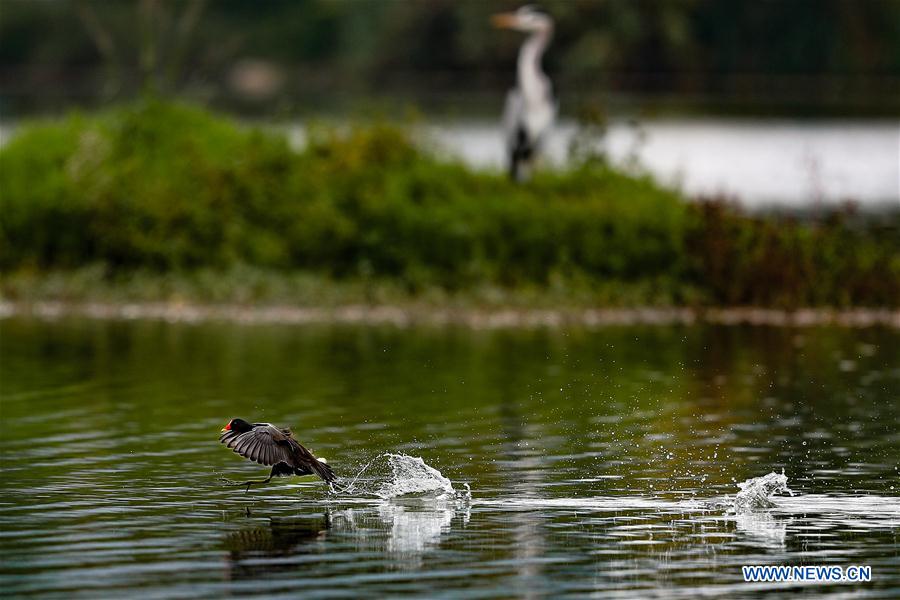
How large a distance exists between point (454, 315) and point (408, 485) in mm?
10697

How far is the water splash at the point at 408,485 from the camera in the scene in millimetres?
13328

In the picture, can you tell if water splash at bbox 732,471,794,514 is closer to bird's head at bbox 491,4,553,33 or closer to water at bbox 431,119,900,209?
bird's head at bbox 491,4,553,33

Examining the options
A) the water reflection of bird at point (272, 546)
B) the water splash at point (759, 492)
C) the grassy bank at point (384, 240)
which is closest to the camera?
the water reflection of bird at point (272, 546)

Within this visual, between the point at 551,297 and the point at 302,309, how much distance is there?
9.88 feet

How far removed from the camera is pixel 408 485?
13500 mm

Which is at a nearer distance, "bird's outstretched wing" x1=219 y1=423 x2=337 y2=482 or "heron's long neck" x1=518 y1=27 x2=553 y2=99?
"bird's outstretched wing" x1=219 y1=423 x2=337 y2=482

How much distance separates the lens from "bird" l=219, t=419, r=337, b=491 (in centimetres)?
1276

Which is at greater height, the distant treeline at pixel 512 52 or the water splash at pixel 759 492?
the distant treeline at pixel 512 52

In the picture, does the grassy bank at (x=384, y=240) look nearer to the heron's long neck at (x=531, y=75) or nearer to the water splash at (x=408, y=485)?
the heron's long neck at (x=531, y=75)

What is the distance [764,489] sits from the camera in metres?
13.1

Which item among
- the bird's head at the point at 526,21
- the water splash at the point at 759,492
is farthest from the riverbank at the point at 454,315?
the water splash at the point at 759,492

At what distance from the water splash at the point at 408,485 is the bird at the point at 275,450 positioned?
610 mm

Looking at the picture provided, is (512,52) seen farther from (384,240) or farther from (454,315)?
(454,315)

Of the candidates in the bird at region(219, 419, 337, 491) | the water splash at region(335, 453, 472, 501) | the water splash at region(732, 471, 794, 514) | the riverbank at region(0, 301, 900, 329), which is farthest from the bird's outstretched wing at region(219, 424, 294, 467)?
the riverbank at region(0, 301, 900, 329)
